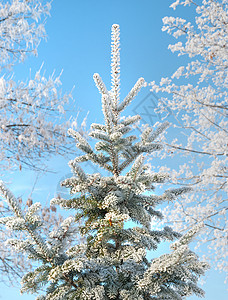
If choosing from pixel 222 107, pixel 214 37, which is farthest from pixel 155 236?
pixel 214 37

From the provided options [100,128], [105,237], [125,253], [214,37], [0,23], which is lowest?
[125,253]

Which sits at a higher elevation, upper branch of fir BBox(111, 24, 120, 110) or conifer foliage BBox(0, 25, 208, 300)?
upper branch of fir BBox(111, 24, 120, 110)

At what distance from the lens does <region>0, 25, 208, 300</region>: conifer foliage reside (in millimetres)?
1288

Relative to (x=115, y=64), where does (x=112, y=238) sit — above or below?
below

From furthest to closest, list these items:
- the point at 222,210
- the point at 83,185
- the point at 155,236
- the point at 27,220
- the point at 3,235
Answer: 1. the point at 222,210
2. the point at 3,235
3. the point at 155,236
4. the point at 83,185
5. the point at 27,220

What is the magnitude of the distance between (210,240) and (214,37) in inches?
157

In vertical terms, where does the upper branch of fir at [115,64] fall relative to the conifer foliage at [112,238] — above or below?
above

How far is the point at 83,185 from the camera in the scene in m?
1.61

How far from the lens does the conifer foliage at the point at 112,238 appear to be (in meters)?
Result: 1.29

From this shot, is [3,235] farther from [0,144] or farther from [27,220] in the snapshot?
[27,220]

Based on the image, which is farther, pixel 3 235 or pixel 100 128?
pixel 3 235

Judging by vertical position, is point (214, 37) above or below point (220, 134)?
above

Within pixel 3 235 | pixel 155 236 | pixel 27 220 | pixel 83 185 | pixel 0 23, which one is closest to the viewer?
pixel 27 220

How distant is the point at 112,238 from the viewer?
1803mm
